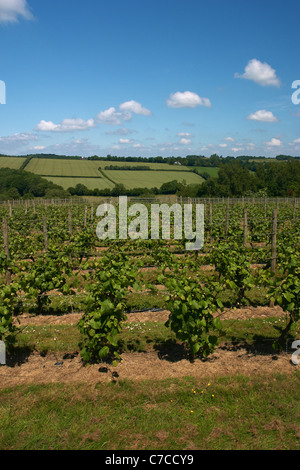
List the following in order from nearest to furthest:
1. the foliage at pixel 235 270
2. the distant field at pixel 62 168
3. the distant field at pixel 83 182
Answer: the foliage at pixel 235 270 → the distant field at pixel 83 182 → the distant field at pixel 62 168

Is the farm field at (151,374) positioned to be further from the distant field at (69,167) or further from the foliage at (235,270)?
the distant field at (69,167)

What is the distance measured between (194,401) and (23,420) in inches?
84.9

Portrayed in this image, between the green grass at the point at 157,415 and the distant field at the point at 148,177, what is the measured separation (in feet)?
216

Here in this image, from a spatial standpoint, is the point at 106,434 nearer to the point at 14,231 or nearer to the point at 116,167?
the point at 14,231

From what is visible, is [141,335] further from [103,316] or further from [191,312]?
[191,312]

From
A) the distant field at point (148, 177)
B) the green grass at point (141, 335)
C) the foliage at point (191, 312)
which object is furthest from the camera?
the distant field at point (148, 177)

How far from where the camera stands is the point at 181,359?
211 inches

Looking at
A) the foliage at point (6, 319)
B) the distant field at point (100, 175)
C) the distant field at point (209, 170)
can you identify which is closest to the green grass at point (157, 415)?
the foliage at point (6, 319)

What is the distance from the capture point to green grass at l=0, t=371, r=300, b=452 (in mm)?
3611

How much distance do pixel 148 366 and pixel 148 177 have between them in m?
78.9

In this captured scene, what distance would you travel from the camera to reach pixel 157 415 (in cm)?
402

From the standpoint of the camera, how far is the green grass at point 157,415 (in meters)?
3.61

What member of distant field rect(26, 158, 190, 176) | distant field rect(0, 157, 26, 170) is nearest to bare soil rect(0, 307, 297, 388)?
distant field rect(26, 158, 190, 176)

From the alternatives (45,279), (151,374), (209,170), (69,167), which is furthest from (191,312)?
(209,170)
